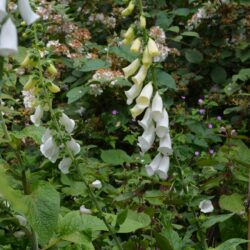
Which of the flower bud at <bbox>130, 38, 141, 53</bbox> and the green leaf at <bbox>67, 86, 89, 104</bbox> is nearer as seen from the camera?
the flower bud at <bbox>130, 38, 141, 53</bbox>

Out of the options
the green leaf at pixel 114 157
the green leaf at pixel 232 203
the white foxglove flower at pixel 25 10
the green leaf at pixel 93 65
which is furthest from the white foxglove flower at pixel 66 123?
the green leaf at pixel 93 65

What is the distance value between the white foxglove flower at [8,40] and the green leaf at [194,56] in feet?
9.82

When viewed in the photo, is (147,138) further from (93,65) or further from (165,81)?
(93,65)

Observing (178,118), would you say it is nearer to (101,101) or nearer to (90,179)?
(101,101)

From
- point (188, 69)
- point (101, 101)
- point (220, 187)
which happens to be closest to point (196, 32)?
point (188, 69)

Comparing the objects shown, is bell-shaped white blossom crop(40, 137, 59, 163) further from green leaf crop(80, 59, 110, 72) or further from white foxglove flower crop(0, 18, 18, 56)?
green leaf crop(80, 59, 110, 72)

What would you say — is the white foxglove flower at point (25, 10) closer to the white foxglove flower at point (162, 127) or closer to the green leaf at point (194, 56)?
the white foxglove flower at point (162, 127)

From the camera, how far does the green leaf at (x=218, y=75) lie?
411 cm

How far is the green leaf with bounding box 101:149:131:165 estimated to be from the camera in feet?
10.0

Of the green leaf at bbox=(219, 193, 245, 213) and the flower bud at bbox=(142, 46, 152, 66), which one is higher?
the flower bud at bbox=(142, 46, 152, 66)

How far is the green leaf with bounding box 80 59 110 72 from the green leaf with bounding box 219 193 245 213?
1.33 meters

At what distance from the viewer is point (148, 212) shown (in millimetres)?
2350

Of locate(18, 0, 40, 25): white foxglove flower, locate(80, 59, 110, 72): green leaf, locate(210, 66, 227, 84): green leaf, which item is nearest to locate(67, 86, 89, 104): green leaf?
locate(80, 59, 110, 72): green leaf

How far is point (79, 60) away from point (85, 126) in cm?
45
